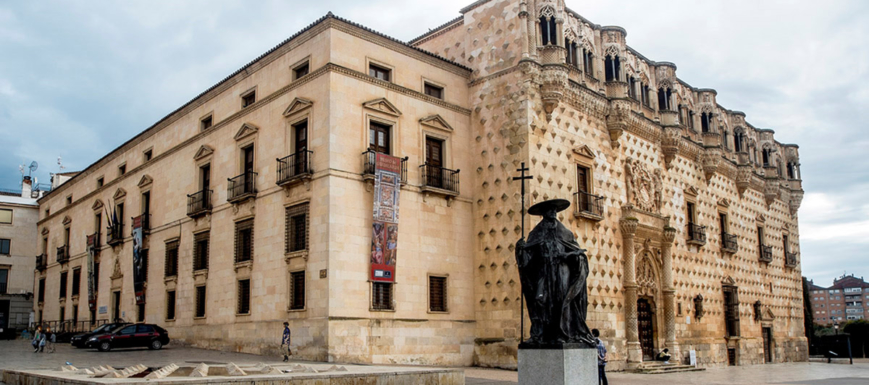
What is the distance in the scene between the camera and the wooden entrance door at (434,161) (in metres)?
24.4

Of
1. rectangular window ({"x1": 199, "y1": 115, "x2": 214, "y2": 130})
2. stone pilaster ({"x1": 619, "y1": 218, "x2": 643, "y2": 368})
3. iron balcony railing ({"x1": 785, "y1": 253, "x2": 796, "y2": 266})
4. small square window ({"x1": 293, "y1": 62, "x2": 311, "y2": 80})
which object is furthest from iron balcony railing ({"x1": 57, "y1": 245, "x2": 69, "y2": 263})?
iron balcony railing ({"x1": 785, "y1": 253, "x2": 796, "y2": 266})

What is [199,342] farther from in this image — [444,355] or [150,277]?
[444,355]

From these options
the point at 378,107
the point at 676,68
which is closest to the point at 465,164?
the point at 378,107

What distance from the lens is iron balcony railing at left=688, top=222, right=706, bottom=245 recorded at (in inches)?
1262

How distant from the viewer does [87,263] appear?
123 feet

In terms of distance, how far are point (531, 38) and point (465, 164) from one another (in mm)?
4996

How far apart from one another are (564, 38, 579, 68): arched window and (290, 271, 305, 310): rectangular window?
12648 millimetres

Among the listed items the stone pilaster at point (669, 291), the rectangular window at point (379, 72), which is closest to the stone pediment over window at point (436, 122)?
the rectangular window at point (379, 72)

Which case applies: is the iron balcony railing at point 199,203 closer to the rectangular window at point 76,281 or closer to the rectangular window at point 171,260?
the rectangular window at point 171,260

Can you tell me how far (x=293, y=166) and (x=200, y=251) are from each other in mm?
7429

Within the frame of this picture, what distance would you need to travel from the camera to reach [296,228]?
74.7 feet

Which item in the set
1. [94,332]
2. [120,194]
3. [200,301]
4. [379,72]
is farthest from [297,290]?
[120,194]

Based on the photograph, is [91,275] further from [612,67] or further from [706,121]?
[706,121]

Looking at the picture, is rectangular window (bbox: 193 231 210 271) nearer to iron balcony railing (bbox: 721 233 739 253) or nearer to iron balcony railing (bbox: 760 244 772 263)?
iron balcony railing (bbox: 721 233 739 253)
